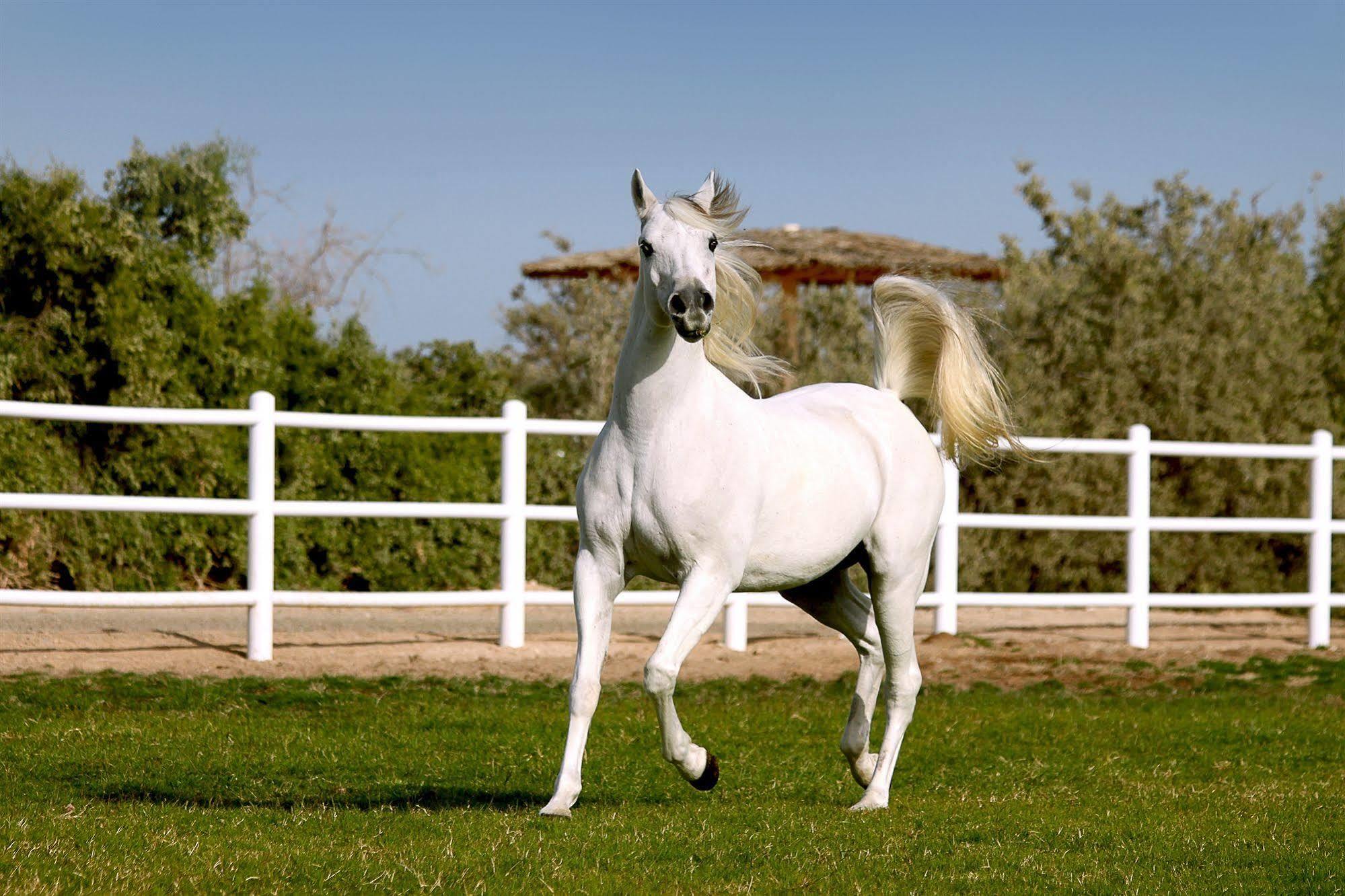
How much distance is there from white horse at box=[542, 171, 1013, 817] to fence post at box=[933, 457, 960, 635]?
5.57 m

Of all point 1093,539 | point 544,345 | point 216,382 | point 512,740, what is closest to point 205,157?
point 216,382

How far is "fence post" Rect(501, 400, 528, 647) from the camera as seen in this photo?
37.0 ft

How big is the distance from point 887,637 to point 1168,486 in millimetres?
12108

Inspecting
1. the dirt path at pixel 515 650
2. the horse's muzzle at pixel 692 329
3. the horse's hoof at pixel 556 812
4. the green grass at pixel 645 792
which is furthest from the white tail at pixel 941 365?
the dirt path at pixel 515 650

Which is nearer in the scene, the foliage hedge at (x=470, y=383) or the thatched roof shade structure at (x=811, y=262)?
the foliage hedge at (x=470, y=383)

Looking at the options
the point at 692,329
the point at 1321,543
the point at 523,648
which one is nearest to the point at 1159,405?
the point at 1321,543

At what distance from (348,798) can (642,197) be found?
254 centimetres

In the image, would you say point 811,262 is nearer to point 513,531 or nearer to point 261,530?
point 513,531

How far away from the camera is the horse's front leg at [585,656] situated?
17.4ft

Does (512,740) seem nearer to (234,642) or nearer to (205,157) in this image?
(234,642)

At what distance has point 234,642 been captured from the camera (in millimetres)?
11031

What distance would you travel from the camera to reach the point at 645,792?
645 centimetres

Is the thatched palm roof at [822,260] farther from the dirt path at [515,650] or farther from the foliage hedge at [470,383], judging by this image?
the dirt path at [515,650]

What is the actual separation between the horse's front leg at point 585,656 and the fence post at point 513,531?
592 cm
